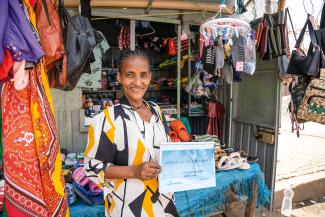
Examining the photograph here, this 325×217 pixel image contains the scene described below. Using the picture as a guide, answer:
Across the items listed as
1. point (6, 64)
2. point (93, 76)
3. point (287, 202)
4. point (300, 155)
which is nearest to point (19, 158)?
point (6, 64)

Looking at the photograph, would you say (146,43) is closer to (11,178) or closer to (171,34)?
(171,34)

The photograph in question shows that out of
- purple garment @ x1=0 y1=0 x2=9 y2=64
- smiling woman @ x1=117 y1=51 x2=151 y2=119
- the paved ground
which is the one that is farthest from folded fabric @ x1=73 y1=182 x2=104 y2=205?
the paved ground

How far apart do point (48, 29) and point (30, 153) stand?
882mm

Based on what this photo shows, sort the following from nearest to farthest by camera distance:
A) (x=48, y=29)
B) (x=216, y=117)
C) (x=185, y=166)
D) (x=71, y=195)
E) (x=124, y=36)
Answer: (x=185, y=166) → (x=48, y=29) → (x=71, y=195) → (x=124, y=36) → (x=216, y=117)

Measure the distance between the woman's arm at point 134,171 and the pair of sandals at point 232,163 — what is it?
172cm

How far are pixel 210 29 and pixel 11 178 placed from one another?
2.10 metres

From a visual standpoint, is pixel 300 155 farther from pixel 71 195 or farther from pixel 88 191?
pixel 71 195

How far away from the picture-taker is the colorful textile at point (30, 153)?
4.38 ft

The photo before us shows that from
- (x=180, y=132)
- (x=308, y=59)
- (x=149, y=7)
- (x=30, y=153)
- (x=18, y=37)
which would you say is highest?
(x=149, y=7)

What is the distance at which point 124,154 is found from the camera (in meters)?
1.36

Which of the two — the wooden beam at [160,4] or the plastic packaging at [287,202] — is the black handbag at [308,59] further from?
the plastic packaging at [287,202]

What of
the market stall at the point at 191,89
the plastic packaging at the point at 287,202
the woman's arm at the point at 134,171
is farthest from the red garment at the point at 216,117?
the woman's arm at the point at 134,171

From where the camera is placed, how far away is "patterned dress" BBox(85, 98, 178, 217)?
4.37 feet

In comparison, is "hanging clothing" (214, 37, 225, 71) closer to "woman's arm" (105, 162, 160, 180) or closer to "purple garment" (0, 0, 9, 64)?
"woman's arm" (105, 162, 160, 180)
